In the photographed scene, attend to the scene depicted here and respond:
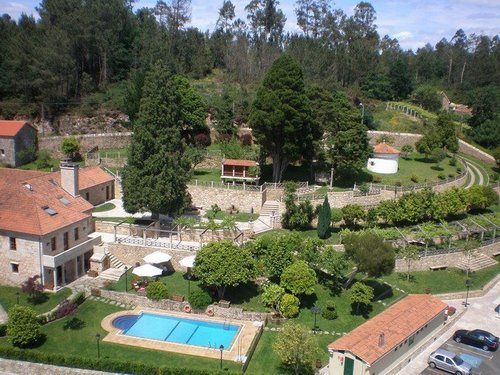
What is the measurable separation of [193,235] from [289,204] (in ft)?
28.9

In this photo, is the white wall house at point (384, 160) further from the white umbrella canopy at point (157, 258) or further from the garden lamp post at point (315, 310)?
the white umbrella canopy at point (157, 258)

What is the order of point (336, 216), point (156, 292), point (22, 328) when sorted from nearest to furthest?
point (22, 328) → point (156, 292) → point (336, 216)

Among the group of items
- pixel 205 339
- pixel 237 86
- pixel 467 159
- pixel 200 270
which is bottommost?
pixel 205 339

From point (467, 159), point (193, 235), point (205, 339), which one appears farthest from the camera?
point (467, 159)

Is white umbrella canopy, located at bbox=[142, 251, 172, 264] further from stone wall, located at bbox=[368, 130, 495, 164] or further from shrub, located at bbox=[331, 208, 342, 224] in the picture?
stone wall, located at bbox=[368, 130, 495, 164]

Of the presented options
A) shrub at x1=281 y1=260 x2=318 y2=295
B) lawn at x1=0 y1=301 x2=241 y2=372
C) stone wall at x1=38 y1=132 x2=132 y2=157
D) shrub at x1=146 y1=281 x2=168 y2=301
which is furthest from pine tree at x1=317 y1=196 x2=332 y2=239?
stone wall at x1=38 y1=132 x2=132 y2=157

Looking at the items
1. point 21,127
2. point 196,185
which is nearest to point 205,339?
point 196,185

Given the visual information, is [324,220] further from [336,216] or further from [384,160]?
[384,160]

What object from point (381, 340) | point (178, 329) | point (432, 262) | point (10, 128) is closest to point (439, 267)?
point (432, 262)

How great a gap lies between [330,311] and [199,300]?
828 cm

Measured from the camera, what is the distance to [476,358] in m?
27.7

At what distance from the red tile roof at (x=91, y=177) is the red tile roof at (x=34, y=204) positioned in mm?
5954

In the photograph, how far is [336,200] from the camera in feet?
148

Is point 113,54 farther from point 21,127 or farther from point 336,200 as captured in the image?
point 336,200
